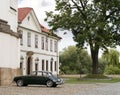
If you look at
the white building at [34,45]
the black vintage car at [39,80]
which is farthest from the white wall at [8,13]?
the white building at [34,45]

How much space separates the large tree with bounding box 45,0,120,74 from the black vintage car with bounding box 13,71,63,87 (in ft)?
65.9

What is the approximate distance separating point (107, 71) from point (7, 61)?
5042 centimetres

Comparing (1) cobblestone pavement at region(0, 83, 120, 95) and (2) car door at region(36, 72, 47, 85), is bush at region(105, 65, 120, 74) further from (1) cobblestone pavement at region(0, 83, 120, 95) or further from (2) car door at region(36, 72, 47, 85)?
(1) cobblestone pavement at region(0, 83, 120, 95)

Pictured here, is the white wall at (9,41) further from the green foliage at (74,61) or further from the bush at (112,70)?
the green foliage at (74,61)

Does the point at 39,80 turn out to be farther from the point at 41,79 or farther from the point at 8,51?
the point at 8,51

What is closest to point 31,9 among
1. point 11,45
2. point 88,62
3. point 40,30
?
point 40,30

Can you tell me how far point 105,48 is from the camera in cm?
5722

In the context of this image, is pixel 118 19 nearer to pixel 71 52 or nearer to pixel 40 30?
pixel 40 30

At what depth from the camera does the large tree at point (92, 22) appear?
55344mm

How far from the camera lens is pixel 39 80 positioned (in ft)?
115

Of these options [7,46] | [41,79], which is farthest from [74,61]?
[7,46]

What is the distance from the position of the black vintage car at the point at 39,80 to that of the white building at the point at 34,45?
18821 mm

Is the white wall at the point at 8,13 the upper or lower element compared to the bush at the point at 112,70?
upper

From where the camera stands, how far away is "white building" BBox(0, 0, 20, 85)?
33.5m
